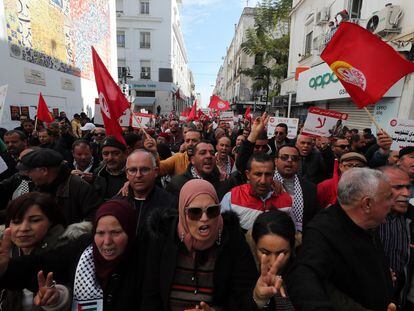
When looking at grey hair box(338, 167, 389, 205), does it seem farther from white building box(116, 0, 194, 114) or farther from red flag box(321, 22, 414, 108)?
white building box(116, 0, 194, 114)

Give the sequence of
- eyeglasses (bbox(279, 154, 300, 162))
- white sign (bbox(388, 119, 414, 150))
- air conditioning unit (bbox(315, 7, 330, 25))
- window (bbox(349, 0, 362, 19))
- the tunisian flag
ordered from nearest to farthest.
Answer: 1. eyeglasses (bbox(279, 154, 300, 162))
2. white sign (bbox(388, 119, 414, 150))
3. the tunisian flag
4. window (bbox(349, 0, 362, 19))
5. air conditioning unit (bbox(315, 7, 330, 25))

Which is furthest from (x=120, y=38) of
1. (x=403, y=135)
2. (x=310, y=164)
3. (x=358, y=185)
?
(x=358, y=185)

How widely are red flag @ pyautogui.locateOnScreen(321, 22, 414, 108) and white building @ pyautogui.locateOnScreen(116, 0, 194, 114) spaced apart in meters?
34.6

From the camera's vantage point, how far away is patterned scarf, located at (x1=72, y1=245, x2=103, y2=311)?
1.74m

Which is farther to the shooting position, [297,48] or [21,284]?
[297,48]

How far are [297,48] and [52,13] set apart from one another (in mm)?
14033

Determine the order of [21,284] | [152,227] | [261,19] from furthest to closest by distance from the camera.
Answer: [261,19] < [152,227] < [21,284]

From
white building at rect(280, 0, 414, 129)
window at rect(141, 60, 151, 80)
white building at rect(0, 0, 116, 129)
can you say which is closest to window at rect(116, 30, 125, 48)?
window at rect(141, 60, 151, 80)

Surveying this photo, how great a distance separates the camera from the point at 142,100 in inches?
1462

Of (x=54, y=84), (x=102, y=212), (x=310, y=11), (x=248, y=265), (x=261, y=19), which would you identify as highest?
(x=261, y=19)

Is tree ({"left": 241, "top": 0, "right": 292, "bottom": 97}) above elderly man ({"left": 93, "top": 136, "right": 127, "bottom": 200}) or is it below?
above

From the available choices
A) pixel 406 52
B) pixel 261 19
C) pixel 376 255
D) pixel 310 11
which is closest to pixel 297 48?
pixel 310 11

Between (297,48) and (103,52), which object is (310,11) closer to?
(297,48)

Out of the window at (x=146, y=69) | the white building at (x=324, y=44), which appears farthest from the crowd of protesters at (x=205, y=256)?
the window at (x=146, y=69)
